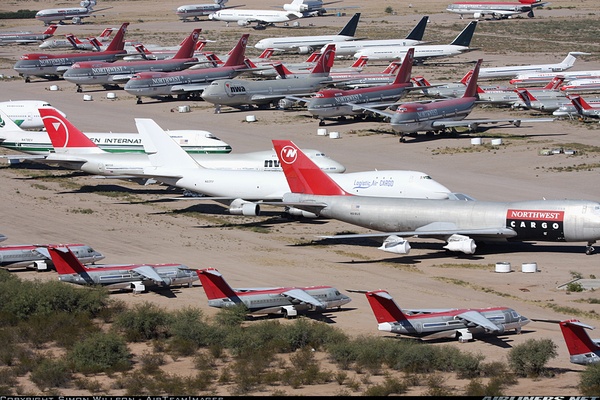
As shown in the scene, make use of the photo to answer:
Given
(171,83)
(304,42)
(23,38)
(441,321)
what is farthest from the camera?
(23,38)

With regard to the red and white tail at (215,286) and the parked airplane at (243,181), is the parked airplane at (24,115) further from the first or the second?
the red and white tail at (215,286)

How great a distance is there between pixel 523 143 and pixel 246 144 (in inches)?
905

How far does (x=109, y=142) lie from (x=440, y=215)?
29565 millimetres

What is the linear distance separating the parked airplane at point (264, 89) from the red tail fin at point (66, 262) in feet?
198

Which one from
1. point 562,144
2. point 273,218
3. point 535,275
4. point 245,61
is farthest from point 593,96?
point 535,275

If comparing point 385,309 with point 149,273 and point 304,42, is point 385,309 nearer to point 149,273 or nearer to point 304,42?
point 149,273

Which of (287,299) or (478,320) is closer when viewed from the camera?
(478,320)

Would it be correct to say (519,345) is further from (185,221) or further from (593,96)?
(593,96)

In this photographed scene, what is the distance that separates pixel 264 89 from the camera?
11069 centimetres

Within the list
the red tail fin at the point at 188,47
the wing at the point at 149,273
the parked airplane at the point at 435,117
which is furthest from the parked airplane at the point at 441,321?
the red tail fin at the point at 188,47

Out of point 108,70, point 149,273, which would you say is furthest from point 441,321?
point 108,70

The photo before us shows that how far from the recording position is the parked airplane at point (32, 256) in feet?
178

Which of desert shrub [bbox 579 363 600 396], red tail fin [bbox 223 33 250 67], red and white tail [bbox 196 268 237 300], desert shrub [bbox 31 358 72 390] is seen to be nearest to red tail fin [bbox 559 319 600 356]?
desert shrub [bbox 579 363 600 396]

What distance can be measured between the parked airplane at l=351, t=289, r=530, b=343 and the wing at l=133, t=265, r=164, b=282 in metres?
12.0
